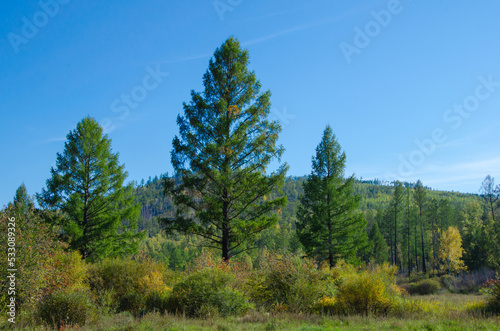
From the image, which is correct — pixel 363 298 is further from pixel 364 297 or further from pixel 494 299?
pixel 494 299

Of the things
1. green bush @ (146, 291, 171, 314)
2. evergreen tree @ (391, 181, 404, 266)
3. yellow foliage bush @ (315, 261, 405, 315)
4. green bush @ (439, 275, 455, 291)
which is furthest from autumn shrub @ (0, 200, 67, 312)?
evergreen tree @ (391, 181, 404, 266)

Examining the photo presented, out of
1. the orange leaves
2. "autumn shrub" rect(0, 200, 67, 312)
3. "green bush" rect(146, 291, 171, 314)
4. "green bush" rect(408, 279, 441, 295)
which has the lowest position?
"green bush" rect(408, 279, 441, 295)

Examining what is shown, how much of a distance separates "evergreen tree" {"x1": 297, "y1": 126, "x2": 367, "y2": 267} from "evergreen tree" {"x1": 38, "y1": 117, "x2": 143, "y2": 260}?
11807mm

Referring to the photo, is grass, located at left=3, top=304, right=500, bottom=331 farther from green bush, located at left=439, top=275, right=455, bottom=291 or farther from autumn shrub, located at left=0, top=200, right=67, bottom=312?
green bush, located at left=439, top=275, right=455, bottom=291

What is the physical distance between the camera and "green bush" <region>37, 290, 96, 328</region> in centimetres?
781

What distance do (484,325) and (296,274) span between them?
490 cm

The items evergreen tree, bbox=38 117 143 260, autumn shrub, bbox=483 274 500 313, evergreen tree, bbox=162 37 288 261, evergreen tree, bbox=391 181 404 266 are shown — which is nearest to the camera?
autumn shrub, bbox=483 274 500 313

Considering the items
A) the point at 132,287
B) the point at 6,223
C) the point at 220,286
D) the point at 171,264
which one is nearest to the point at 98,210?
the point at 132,287

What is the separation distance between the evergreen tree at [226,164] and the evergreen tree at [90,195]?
6.33 meters

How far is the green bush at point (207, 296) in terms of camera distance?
8.93 meters

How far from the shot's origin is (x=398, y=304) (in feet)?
30.7

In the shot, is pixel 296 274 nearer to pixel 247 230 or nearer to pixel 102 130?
pixel 247 230

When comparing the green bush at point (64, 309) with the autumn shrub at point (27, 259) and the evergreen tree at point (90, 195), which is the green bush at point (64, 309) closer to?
the autumn shrub at point (27, 259)

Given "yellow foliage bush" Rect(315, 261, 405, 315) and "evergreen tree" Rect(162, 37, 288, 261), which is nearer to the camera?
"yellow foliage bush" Rect(315, 261, 405, 315)
